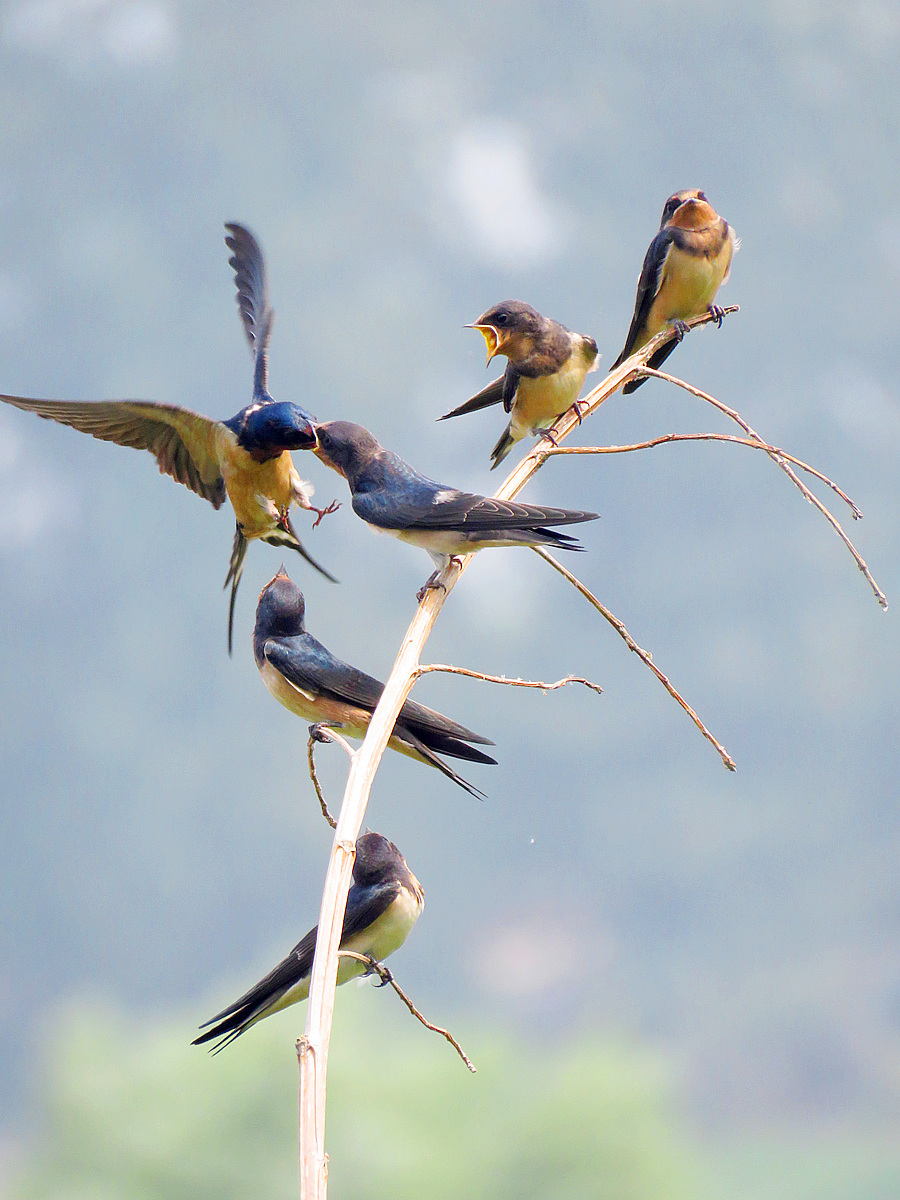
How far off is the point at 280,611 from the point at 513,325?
1265 mm

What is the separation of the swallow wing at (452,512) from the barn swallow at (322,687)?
0.59 feet

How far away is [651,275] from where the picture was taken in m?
2.97

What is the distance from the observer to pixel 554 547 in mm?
1662

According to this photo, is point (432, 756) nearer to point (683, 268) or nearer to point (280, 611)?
point (280, 611)

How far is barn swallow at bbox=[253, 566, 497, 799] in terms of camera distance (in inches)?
57.8

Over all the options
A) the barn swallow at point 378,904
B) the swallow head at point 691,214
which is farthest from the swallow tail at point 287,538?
the swallow head at point 691,214

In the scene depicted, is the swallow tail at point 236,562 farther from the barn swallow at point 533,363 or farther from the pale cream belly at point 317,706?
the barn swallow at point 533,363

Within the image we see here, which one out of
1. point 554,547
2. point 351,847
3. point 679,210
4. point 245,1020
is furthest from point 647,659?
point 679,210

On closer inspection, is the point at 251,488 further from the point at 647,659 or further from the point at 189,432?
the point at 647,659

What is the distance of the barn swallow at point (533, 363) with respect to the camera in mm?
2730

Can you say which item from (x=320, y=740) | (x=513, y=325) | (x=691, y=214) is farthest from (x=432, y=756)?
(x=691, y=214)

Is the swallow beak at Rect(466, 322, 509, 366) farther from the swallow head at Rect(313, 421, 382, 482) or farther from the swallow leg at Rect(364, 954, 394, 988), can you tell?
the swallow leg at Rect(364, 954, 394, 988)

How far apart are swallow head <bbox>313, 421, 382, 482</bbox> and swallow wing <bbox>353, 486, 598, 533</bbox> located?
52 mm

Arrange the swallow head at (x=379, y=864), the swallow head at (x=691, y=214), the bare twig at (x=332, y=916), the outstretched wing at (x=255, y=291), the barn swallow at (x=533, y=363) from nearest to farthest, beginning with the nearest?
the bare twig at (x=332, y=916) → the swallow head at (x=379, y=864) → the outstretched wing at (x=255, y=291) → the barn swallow at (x=533, y=363) → the swallow head at (x=691, y=214)
